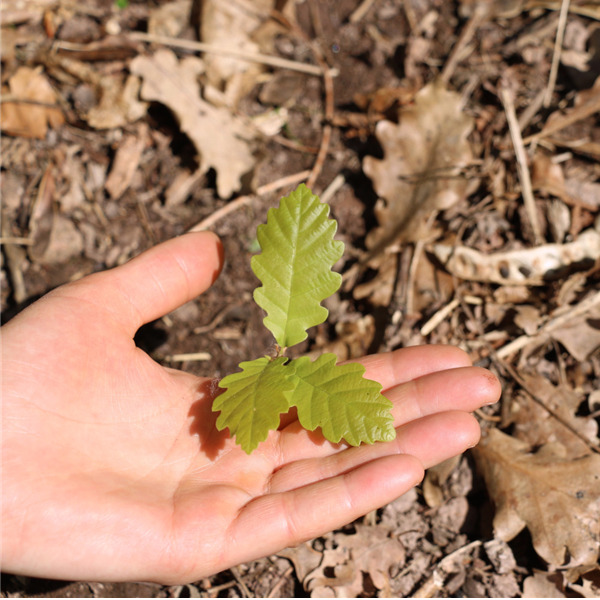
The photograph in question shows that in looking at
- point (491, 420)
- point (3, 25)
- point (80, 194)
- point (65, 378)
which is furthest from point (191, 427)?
point (3, 25)

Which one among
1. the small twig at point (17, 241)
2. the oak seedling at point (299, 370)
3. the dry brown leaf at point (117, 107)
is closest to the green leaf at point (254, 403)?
the oak seedling at point (299, 370)

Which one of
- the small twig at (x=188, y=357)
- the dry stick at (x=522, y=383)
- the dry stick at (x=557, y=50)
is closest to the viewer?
the dry stick at (x=522, y=383)

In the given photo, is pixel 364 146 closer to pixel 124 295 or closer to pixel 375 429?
pixel 124 295

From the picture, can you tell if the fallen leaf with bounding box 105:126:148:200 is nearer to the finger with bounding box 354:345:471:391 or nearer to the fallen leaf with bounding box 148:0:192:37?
the fallen leaf with bounding box 148:0:192:37

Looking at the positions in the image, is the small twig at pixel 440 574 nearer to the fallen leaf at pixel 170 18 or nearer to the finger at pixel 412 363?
the finger at pixel 412 363

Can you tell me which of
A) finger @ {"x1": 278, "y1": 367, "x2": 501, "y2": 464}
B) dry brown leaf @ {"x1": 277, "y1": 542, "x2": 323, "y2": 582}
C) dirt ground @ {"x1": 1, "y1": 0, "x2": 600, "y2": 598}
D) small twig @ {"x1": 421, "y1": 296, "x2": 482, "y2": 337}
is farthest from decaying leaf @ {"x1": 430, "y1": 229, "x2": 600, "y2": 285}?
dry brown leaf @ {"x1": 277, "y1": 542, "x2": 323, "y2": 582}

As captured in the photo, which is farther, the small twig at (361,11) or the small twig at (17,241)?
the small twig at (361,11)
